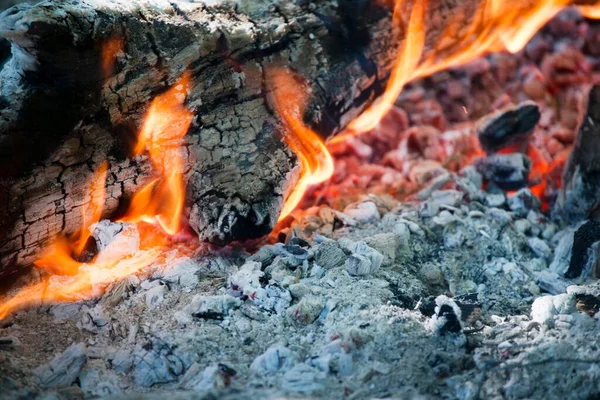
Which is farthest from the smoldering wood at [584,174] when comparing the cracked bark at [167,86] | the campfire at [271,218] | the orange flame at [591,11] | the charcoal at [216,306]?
the charcoal at [216,306]

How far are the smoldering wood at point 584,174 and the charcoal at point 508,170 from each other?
0.85 feet

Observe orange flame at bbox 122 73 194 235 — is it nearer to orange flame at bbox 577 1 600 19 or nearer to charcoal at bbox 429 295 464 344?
charcoal at bbox 429 295 464 344

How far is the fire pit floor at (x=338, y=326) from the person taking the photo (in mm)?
2094

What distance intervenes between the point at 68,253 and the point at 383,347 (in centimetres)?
165

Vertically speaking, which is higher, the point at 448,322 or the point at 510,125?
the point at 510,125

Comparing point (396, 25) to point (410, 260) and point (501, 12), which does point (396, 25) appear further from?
point (410, 260)

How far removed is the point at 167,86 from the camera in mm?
2688

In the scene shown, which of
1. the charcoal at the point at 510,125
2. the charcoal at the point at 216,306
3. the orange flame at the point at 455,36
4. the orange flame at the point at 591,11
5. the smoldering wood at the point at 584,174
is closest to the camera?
the charcoal at the point at 216,306

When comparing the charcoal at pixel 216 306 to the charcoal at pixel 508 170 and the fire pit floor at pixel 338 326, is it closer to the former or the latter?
the fire pit floor at pixel 338 326

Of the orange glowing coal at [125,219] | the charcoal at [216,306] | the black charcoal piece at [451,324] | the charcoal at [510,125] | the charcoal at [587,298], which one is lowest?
the charcoal at [587,298]

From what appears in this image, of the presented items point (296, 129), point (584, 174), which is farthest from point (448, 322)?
point (584, 174)

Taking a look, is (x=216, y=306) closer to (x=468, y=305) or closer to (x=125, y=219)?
(x=125, y=219)

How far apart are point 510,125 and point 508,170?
0.37 meters

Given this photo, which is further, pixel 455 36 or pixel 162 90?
pixel 455 36
